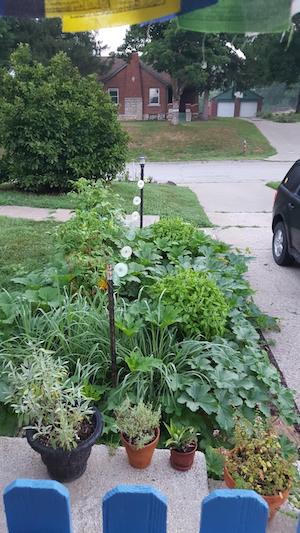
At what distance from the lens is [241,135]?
2742 centimetres

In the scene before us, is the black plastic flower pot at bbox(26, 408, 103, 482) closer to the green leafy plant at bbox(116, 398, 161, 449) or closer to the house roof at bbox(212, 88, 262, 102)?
the green leafy plant at bbox(116, 398, 161, 449)

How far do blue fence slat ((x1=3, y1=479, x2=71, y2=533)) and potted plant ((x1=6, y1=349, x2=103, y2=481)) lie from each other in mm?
489

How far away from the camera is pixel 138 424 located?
2.08 meters

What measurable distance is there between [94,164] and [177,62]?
22.0 m

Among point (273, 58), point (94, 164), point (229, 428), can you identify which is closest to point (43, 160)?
point (94, 164)

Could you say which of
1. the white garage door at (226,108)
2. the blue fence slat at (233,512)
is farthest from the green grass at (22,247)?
the white garage door at (226,108)

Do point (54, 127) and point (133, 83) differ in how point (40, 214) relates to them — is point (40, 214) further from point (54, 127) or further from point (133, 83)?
point (133, 83)

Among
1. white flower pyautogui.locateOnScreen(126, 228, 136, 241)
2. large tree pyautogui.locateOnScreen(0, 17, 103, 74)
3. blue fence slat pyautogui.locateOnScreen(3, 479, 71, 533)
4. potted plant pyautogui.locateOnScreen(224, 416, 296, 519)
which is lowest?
potted plant pyautogui.locateOnScreen(224, 416, 296, 519)

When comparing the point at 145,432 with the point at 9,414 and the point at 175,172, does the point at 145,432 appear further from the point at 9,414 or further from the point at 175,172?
the point at 175,172

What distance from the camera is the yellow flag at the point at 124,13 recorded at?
1.69m

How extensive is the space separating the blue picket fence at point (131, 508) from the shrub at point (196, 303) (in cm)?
175

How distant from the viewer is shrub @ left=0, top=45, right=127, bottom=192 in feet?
29.9

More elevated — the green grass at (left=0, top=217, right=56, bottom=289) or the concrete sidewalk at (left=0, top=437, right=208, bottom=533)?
the concrete sidewalk at (left=0, top=437, right=208, bottom=533)

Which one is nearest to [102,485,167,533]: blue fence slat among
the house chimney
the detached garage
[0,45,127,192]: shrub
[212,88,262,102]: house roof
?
[0,45,127,192]: shrub
